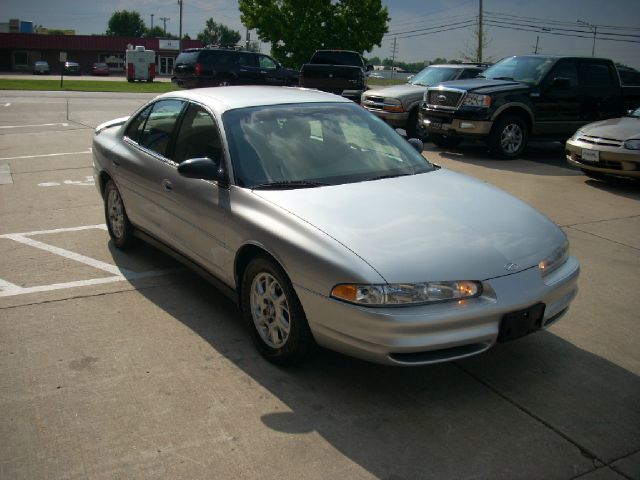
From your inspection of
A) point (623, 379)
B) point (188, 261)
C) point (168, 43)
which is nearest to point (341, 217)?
point (188, 261)

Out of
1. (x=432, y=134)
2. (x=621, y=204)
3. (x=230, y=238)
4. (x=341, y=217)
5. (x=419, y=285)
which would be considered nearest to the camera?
(x=419, y=285)

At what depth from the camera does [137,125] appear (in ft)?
18.8

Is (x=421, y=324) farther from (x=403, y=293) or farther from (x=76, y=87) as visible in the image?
(x=76, y=87)

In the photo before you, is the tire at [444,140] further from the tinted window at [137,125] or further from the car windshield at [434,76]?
the tinted window at [137,125]

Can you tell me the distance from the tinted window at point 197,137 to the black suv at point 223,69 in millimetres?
19513

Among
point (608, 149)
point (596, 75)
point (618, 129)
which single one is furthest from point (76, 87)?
point (608, 149)

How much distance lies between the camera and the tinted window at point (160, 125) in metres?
5.14

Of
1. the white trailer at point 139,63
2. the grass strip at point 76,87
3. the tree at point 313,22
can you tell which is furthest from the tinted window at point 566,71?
the white trailer at point 139,63

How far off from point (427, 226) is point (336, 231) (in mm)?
524

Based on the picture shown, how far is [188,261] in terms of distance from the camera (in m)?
4.80

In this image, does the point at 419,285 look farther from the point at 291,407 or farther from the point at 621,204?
the point at 621,204

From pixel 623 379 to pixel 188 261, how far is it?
2948 millimetres

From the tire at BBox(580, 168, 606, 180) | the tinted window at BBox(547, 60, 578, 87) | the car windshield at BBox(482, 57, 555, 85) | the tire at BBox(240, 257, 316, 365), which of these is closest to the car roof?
the tire at BBox(240, 257, 316, 365)

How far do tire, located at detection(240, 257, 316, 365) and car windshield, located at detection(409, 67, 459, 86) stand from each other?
1189 cm
